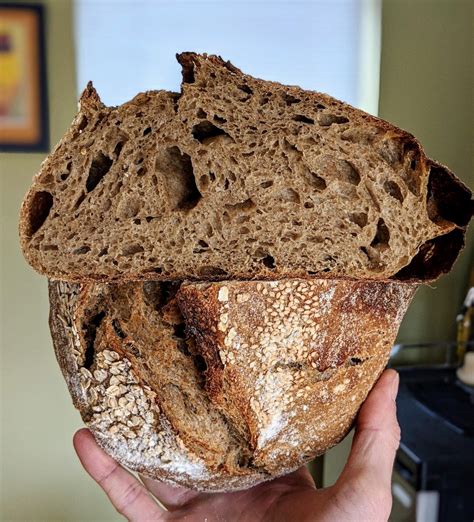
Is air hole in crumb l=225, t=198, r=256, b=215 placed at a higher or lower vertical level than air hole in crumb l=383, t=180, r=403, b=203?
lower

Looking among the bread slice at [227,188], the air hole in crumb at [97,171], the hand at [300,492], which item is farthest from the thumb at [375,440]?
the air hole in crumb at [97,171]

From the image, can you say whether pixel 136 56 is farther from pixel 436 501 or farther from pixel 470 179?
pixel 436 501

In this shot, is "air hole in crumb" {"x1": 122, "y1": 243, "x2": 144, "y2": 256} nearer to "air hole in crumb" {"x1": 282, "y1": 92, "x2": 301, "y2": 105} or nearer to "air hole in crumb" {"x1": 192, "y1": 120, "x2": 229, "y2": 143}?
"air hole in crumb" {"x1": 192, "y1": 120, "x2": 229, "y2": 143}

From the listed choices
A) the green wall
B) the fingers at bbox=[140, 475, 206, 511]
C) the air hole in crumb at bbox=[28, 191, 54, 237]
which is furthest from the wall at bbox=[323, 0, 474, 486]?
the air hole in crumb at bbox=[28, 191, 54, 237]

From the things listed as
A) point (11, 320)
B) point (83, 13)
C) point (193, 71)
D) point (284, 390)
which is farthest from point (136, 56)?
point (284, 390)

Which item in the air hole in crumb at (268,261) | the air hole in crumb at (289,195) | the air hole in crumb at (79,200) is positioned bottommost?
the air hole in crumb at (268,261)

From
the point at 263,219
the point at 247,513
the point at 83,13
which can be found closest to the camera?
the point at 263,219

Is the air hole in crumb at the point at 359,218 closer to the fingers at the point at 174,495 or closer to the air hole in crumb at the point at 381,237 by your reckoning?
the air hole in crumb at the point at 381,237
